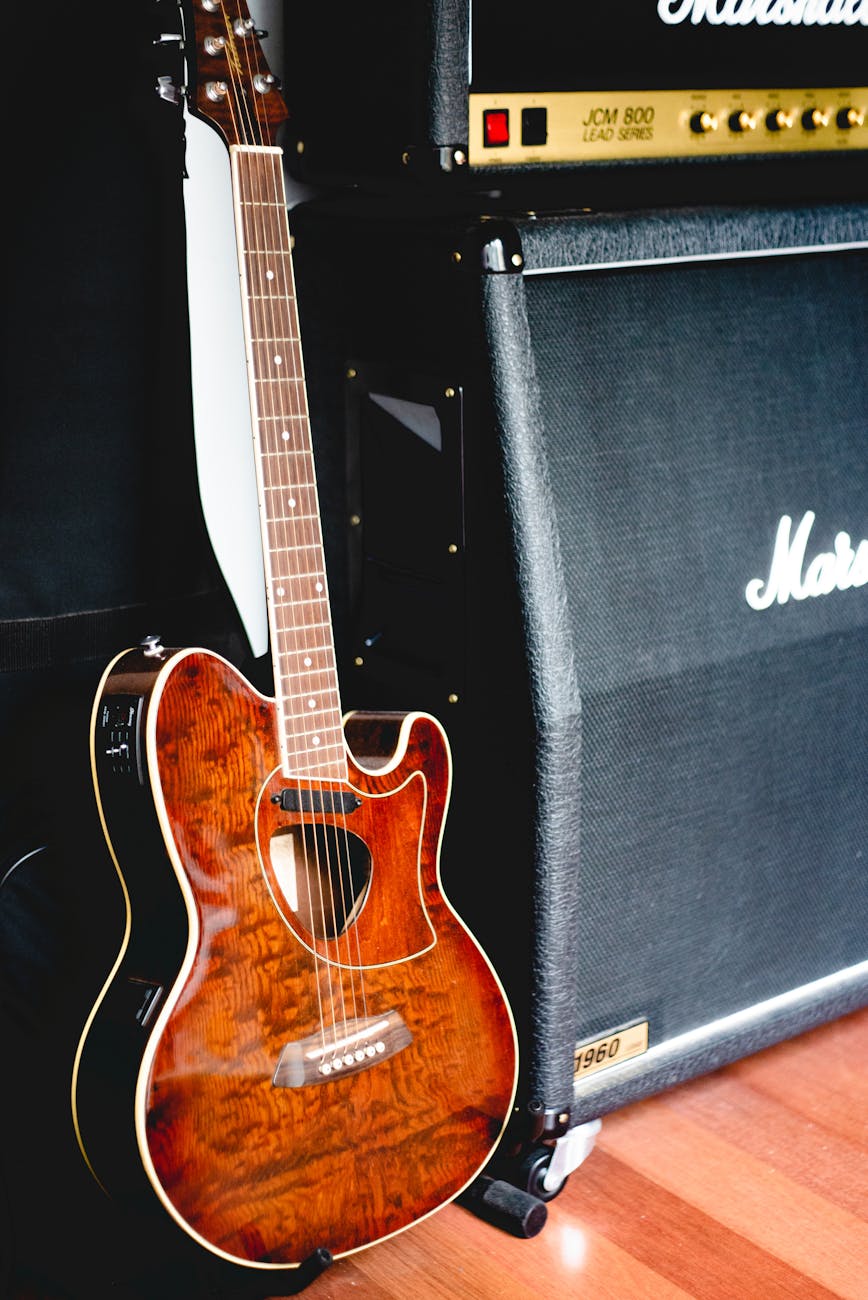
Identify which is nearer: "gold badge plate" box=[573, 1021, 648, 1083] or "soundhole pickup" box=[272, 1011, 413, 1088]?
"soundhole pickup" box=[272, 1011, 413, 1088]

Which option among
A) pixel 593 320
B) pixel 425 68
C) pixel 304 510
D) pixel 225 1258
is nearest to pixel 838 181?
pixel 593 320

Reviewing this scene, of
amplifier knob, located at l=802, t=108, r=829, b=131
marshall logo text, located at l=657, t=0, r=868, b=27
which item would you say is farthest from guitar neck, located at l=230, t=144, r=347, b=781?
amplifier knob, located at l=802, t=108, r=829, b=131

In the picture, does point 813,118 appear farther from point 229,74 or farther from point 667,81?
point 229,74

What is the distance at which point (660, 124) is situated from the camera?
1154 millimetres

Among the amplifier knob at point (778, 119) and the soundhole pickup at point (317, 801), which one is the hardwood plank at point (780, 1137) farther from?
the amplifier knob at point (778, 119)

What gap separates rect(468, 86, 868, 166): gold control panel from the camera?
3.57 ft

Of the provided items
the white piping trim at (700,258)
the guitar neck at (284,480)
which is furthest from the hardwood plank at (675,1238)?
the white piping trim at (700,258)

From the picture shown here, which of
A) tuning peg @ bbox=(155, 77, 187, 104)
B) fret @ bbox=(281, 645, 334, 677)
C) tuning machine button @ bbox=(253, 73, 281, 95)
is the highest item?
tuning machine button @ bbox=(253, 73, 281, 95)

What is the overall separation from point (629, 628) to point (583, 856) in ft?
0.62

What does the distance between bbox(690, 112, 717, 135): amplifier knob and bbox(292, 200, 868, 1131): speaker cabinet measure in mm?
73

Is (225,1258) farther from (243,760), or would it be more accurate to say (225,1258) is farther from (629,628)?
(629,628)

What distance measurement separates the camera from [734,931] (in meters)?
1.31

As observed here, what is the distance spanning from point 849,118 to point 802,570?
15.2 inches

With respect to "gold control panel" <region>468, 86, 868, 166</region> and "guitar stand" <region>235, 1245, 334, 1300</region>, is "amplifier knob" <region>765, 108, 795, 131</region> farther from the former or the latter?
"guitar stand" <region>235, 1245, 334, 1300</region>
